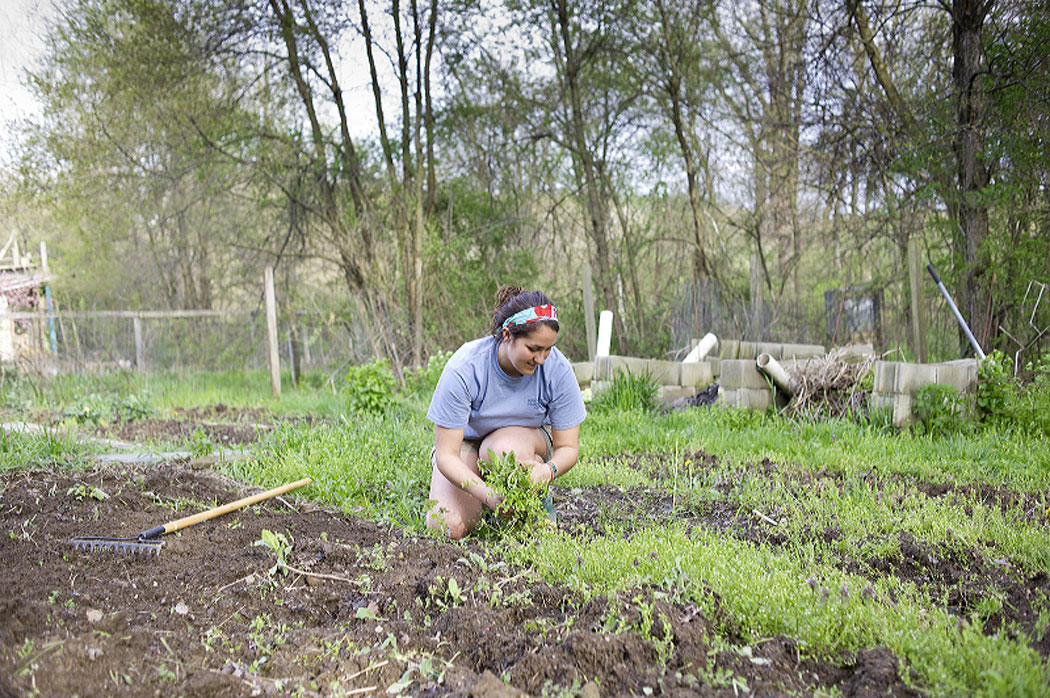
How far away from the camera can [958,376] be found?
17.2ft

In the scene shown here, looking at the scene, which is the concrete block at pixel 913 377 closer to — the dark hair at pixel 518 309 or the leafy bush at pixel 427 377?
the dark hair at pixel 518 309

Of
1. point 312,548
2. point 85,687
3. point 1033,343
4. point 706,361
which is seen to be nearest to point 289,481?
point 312,548

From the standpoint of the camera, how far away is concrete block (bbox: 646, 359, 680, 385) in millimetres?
6887

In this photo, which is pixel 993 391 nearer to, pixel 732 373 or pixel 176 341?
pixel 732 373

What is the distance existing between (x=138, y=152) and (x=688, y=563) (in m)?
10.6

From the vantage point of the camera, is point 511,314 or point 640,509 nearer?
point 511,314

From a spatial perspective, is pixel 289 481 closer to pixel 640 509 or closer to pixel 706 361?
pixel 640 509

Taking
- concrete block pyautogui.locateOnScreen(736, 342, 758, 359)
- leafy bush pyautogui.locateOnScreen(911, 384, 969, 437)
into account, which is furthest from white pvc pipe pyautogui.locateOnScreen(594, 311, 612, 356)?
leafy bush pyautogui.locateOnScreen(911, 384, 969, 437)

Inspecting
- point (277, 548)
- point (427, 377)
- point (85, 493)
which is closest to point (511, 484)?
point (277, 548)

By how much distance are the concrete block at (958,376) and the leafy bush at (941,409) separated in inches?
4.8

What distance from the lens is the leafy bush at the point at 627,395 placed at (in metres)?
6.26

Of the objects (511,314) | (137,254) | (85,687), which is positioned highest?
(137,254)

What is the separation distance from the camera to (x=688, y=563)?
8.79ft

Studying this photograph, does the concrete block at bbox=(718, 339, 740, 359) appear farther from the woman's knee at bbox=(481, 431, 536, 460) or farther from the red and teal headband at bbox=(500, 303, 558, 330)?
the red and teal headband at bbox=(500, 303, 558, 330)
